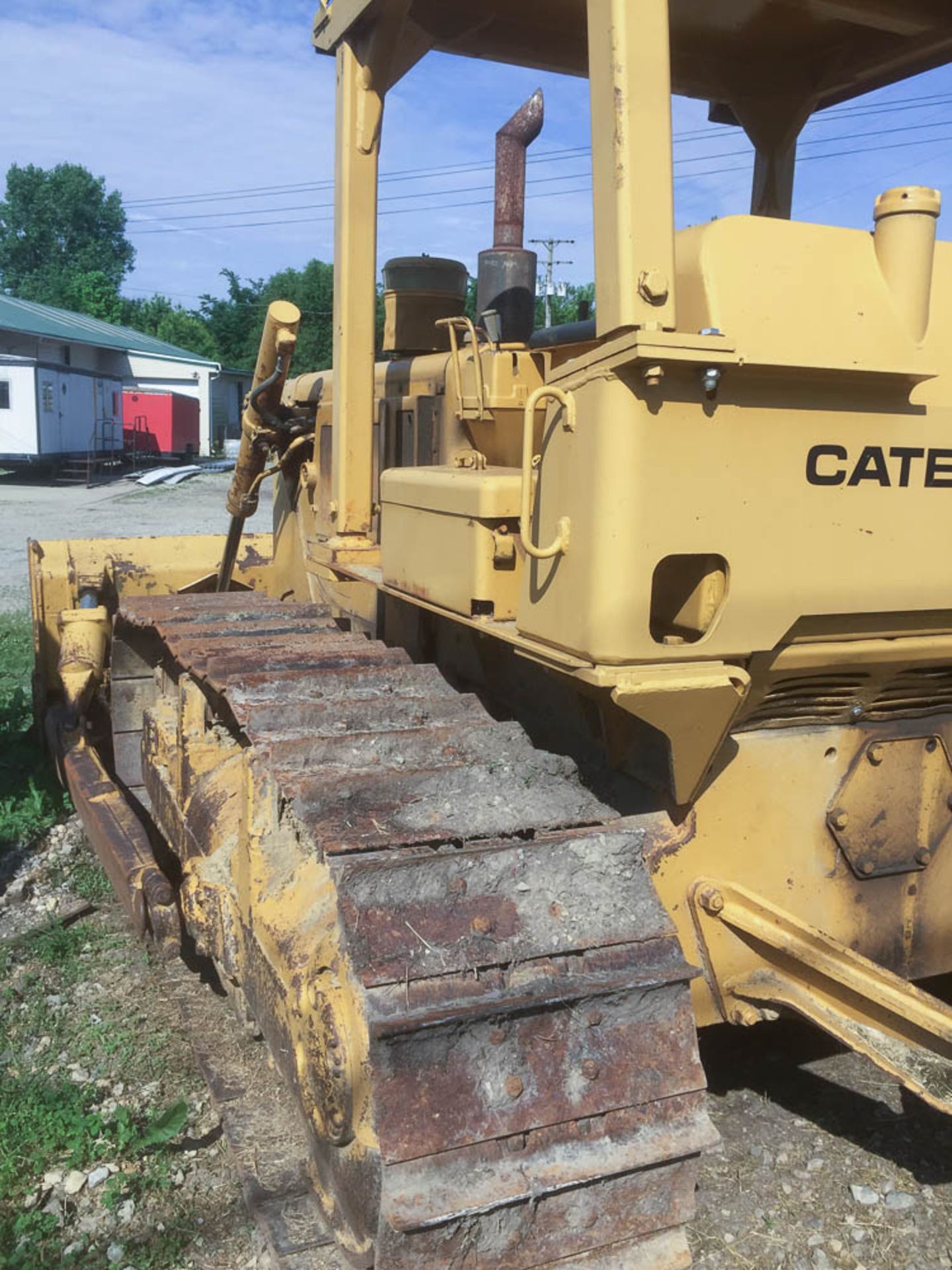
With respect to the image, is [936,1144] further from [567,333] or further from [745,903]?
[567,333]

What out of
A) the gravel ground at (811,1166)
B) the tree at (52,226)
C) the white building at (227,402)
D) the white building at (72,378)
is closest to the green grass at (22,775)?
the gravel ground at (811,1166)

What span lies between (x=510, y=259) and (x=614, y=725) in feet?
4.85

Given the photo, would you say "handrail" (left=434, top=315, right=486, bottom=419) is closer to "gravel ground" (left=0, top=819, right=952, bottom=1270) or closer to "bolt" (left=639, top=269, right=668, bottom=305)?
"bolt" (left=639, top=269, right=668, bottom=305)

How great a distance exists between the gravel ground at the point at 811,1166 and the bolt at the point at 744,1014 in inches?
15.3

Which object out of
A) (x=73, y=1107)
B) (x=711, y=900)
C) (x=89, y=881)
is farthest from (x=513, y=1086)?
(x=89, y=881)

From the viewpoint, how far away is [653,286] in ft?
6.38

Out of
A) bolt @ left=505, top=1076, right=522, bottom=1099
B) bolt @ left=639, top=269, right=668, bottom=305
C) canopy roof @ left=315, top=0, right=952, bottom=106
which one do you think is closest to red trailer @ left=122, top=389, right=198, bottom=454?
canopy roof @ left=315, top=0, right=952, bottom=106

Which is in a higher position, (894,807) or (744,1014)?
(894,807)

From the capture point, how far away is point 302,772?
2428 millimetres

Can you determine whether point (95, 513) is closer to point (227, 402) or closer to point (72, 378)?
point (72, 378)

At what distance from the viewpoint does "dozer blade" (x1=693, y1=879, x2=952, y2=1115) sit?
227cm

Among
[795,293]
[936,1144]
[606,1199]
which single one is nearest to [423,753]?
[606,1199]

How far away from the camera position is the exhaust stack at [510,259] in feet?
10.5

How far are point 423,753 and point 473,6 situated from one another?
201cm
